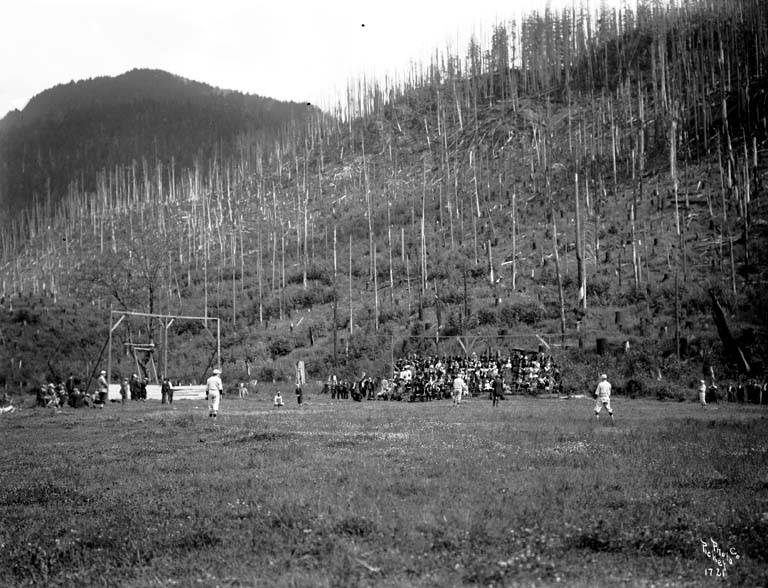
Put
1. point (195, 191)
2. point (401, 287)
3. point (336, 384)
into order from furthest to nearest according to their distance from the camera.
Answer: point (195, 191) < point (401, 287) < point (336, 384)

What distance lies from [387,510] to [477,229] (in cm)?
9278

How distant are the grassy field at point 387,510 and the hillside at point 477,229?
30147 mm

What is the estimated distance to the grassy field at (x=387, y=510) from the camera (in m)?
8.01

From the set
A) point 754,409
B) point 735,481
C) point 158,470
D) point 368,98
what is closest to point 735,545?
point 735,481

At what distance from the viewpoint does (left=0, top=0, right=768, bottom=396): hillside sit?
211ft

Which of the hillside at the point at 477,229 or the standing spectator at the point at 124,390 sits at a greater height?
the hillside at the point at 477,229

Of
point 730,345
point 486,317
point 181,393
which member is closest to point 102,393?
point 181,393

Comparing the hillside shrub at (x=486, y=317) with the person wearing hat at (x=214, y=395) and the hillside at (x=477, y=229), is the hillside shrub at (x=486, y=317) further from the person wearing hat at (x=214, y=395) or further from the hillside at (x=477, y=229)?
A: the person wearing hat at (x=214, y=395)

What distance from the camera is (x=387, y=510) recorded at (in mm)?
10398

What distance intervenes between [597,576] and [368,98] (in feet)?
528

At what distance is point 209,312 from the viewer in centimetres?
9556

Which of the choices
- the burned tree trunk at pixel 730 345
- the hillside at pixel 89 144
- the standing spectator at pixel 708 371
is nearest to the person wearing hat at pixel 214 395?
the standing spectator at pixel 708 371

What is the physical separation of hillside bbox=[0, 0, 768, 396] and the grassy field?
98.9 ft

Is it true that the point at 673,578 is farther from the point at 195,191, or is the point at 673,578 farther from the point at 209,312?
the point at 195,191
